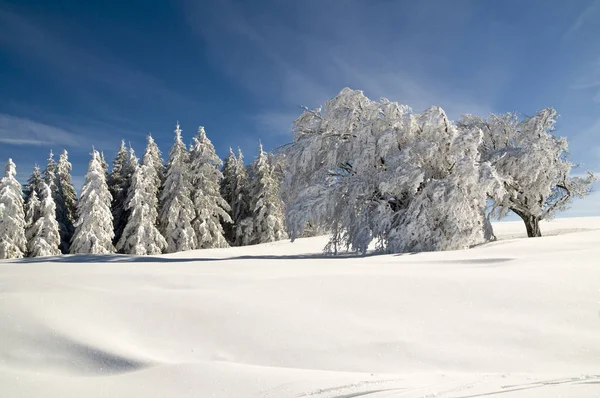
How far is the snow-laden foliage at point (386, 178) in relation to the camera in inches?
372

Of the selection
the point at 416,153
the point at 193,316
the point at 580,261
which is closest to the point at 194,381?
the point at 193,316

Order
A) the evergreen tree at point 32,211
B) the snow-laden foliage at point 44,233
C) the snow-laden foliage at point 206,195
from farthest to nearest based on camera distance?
the snow-laden foliage at point 206,195 < the evergreen tree at point 32,211 < the snow-laden foliage at point 44,233

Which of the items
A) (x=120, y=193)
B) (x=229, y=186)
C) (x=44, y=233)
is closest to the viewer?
(x=44, y=233)

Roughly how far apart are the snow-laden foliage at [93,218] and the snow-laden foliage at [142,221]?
1273 millimetres

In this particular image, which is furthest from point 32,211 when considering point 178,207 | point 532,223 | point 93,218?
point 532,223

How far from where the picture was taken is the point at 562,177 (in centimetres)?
1261

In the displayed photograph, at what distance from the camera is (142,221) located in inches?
956

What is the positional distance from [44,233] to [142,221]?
637cm

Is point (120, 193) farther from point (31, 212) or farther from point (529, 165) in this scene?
point (529, 165)

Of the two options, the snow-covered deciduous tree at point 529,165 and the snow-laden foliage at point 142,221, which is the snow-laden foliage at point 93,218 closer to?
the snow-laden foliage at point 142,221

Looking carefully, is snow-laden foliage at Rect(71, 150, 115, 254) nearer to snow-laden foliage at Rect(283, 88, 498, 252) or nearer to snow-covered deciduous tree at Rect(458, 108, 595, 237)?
snow-laden foliage at Rect(283, 88, 498, 252)

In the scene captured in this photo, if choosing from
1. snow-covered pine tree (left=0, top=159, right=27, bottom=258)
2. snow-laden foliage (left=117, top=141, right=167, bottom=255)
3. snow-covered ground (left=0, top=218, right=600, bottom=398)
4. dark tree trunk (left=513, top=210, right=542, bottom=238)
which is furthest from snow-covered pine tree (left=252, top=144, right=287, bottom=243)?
snow-covered ground (left=0, top=218, right=600, bottom=398)

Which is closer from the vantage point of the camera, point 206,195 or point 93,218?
point 93,218

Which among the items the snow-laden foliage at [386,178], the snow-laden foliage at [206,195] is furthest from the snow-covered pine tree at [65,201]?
the snow-laden foliage at [386,178]
